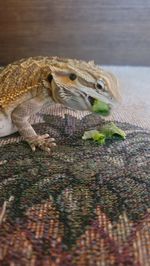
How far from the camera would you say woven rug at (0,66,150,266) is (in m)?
0.60

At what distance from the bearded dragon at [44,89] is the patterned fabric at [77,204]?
0.35ft

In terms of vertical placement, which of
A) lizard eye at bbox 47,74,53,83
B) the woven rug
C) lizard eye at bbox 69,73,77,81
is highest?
lizard eye at bbox 69,73,77,81

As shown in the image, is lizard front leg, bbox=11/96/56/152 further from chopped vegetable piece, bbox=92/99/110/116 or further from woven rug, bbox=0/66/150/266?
chopped vegetable piece, bbox=92/99/110/116

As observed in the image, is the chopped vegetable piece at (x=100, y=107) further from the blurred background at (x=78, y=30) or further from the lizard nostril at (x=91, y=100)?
the blurred background at (x=78, y=30)

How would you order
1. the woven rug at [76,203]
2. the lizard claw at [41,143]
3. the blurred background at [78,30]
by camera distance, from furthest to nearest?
the blurred background at [78,30], the lizard claw at [41,143], the woven rug at [76,203]

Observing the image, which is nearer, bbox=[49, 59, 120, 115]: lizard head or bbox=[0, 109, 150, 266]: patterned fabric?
bbox=[0, 109, 150, 266]: patterned fabric

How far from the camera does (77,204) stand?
70 centimetres

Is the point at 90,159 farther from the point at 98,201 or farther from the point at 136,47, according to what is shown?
the point at 136,47

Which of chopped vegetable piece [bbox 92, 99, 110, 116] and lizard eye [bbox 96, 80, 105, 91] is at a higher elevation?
lizard eye [bbox 96, 80, 105, 91]

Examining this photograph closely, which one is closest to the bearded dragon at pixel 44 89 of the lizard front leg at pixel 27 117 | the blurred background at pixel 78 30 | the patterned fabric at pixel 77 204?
the lizard front leg at pixel 27 117

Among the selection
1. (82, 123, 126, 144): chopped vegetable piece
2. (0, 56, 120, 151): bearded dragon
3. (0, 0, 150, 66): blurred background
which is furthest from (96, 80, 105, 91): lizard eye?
(0, 0, 150, 66): blurred background

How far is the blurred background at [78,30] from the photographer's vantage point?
5.39 ft

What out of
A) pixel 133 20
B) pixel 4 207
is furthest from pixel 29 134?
pixel 133 20

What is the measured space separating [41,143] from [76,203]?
0.28m
